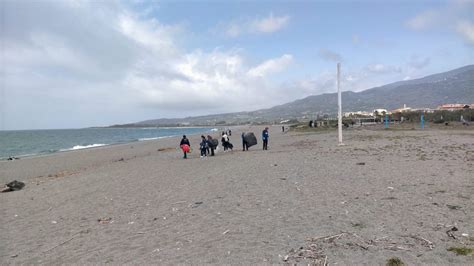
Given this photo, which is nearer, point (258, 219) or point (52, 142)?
point (258, 219)

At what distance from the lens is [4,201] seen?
1209 centimetres

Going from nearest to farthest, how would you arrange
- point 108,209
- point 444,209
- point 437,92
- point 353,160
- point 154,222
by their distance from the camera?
point 444,209, point 154,222, point 108,209, point 353,160, point 437,92

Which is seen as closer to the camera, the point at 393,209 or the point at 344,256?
the point at 344,256

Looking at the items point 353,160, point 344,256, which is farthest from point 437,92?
point 344,256

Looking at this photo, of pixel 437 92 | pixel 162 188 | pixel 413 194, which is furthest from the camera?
pixel 437 92

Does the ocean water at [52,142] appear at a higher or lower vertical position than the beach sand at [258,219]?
lower

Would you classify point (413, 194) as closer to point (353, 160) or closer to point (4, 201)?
point (353, 160)

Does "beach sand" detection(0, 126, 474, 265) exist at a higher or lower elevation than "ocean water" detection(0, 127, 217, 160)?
higher

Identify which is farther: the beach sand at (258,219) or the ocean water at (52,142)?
the ocean water at (52,142)

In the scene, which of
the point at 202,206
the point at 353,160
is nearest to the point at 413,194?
the point at 202,206

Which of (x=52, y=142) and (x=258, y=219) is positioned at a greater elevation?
(x=258, y=219)

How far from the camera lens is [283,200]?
29.2 feet

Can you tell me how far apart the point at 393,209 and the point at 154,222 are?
509cm

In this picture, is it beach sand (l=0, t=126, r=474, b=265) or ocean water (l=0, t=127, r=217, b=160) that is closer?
beach sand (l=0, t=126, r=474, b=265)
